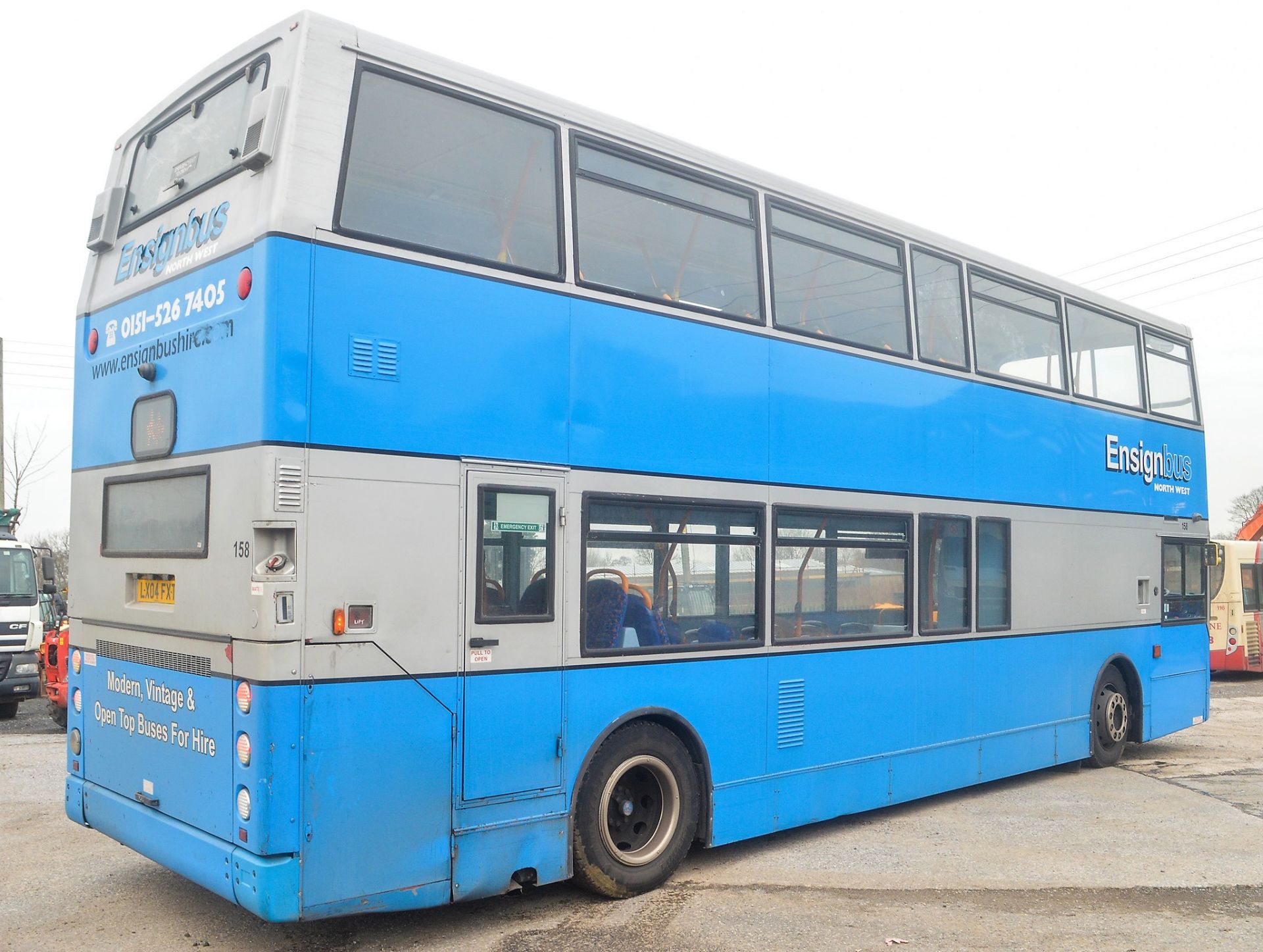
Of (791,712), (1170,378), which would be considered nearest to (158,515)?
(791,712)

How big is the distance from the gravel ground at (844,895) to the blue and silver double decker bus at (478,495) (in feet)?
1.14

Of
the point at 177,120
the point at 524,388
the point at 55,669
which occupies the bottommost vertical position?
the point at 55,669

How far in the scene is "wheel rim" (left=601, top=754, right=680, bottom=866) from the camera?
21.6 feet

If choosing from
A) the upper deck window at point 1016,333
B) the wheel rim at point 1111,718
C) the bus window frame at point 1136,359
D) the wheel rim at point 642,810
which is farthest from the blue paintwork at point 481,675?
the wheel rim at point 1111,718

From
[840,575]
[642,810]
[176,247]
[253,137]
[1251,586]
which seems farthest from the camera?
[1251,586]

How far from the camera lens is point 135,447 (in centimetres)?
618

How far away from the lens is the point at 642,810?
676 cm

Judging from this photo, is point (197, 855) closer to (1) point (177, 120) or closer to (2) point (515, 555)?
(2) point (515, 555)

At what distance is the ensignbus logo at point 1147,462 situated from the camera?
11.3 metres

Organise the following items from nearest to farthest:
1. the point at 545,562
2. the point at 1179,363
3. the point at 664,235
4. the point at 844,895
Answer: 1. the point at 545,562
2. the point at 844,895
3. the point at 664,235
4. the point at 1179,363

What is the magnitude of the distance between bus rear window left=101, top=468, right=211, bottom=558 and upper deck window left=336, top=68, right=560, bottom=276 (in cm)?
158

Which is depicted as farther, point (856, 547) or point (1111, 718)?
point (1111, 718)

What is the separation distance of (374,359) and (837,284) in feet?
13.0

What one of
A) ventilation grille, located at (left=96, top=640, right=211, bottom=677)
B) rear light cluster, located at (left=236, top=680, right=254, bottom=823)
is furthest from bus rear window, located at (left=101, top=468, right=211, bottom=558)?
rear light cluster, located at (left=236, top=680, right=254, bottom=823)
